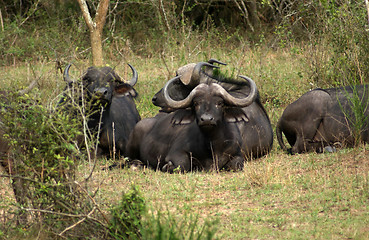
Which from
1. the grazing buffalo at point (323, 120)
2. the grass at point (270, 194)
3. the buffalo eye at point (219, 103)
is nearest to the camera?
the grass at point (270, 194)

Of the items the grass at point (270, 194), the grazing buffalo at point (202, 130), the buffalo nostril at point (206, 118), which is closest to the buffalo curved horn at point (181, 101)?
the grazing buffalo at point (202, 130)

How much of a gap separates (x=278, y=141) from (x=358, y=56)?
7.81 ft

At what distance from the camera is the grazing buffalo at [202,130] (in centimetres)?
745

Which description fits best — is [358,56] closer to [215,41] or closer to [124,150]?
[124,150]

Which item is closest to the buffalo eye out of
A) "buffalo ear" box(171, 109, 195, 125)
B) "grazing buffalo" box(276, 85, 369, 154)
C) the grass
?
"buffalo ear" box(171, 109, 195, 125)

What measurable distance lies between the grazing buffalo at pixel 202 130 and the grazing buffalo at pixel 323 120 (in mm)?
445

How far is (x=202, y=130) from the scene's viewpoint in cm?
744

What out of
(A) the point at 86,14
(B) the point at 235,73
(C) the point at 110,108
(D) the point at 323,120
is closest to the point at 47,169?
(C) the point at 110,108

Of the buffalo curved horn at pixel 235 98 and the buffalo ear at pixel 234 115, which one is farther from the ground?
the buffalo curved horn at pixel 235 98

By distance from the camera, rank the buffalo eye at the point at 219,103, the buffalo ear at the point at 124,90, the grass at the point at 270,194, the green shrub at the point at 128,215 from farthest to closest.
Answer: the buffalo ear at the point at 124,90, the buffalo eye at the point at 219,103, the grass at the point at 270,194, the green shrub at the point at 128,215

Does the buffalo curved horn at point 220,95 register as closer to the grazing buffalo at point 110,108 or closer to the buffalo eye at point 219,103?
the buffalo eye at point 219,103

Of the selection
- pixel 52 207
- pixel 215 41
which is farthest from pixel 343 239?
pixel 215 41

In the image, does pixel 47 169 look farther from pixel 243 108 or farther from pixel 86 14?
pixel 86 14

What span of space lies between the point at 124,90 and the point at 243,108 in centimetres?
217
